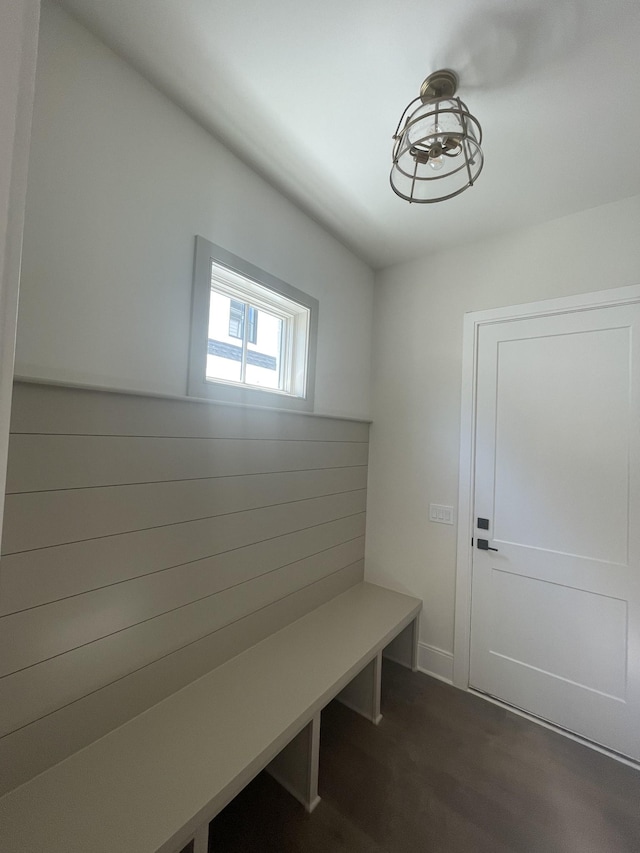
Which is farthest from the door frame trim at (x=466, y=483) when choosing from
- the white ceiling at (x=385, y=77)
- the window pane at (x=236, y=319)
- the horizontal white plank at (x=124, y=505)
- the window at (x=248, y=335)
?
the window pane at (x=236, y=319)

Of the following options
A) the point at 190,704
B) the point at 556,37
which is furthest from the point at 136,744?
the point at 556,37

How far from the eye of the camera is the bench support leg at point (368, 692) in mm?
1828

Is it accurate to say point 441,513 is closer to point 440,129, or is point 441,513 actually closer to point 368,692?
point 368,692

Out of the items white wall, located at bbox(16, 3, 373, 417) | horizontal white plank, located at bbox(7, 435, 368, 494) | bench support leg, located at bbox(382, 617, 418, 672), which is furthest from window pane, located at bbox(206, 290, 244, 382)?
bench support leg, located at bbox(382, 617, 418, 672)

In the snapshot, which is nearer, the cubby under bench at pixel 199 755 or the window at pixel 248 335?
the cubby under bench at pixel 199 755

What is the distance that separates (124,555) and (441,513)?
176 cm

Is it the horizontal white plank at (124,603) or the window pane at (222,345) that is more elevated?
the window pane at (222,345)

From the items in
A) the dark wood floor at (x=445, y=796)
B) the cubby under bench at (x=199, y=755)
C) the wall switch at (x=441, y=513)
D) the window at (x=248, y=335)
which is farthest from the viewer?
the wall switch at (x=441, y=513)

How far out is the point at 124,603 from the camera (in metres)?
1.27

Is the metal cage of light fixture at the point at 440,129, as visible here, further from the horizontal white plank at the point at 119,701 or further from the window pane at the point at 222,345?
the horizontal white plank at the point at 119,701

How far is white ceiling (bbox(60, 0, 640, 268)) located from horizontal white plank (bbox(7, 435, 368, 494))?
1329 millimetres

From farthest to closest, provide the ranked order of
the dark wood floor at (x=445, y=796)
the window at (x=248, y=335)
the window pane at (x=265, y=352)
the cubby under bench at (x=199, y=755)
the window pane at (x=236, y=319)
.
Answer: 1. the window pane at (x=265, y=352)
2. the window pane at (x=236, y=319)
3. the window at (x=248, y=335)
4. the dark wood floor at (x=445, y=796)
5. the cubby under bench at (x=199, y=755)

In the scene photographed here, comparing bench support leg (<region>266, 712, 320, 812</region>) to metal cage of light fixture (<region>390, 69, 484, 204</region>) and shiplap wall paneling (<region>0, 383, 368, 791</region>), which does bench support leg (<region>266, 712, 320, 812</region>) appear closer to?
shiplap wall paneling (<region>0, 383, 368, 791</region>)

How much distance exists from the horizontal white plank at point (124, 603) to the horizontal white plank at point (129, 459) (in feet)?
1.20
